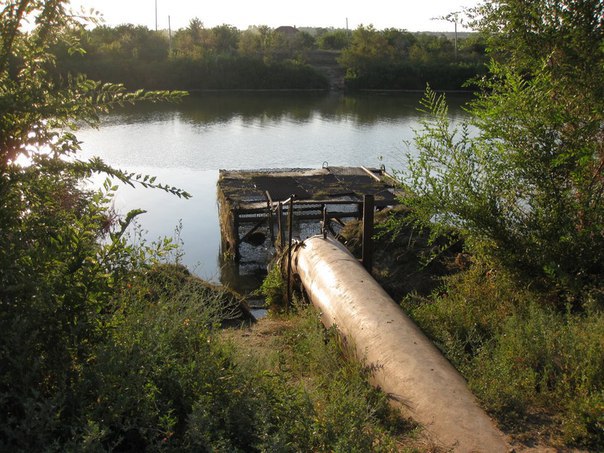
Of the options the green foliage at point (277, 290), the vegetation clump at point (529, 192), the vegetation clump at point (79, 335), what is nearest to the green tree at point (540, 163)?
the vegetation clump at point (529, 192)

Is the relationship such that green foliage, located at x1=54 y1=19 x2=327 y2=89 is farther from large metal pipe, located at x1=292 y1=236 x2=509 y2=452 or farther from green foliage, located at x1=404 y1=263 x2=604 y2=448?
green foliage, located at x1=404 y1=263 x2=604 y2=448

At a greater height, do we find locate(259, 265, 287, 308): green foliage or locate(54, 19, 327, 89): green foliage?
locate(54, 19, 327, 89): green foliage

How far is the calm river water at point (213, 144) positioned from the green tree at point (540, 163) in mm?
8247

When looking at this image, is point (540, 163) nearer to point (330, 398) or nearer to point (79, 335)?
point (330, 398)

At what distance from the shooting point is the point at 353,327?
522 centimetres

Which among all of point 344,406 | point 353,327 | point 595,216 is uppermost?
point 595,216

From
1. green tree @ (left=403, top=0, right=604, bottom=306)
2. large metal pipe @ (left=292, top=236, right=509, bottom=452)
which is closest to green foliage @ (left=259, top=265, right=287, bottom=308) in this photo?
large metal pipe @ (left=292, top=236, right=509, bottom=452)

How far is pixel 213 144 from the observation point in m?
27.0

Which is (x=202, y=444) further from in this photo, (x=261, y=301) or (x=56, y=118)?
(x=261, y=301)

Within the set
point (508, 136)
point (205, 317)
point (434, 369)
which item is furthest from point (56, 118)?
point (508, 136)

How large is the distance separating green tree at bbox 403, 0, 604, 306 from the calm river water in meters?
8.25

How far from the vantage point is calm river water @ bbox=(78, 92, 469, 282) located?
61.3ft

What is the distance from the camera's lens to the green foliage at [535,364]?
12.4ft

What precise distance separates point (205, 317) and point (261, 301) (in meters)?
8.21
